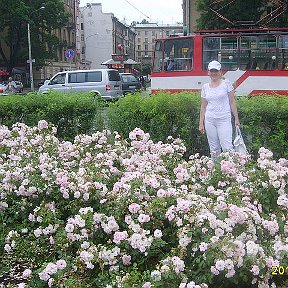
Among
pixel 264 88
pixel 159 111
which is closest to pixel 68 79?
pixel 264 88

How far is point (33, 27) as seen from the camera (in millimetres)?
54031

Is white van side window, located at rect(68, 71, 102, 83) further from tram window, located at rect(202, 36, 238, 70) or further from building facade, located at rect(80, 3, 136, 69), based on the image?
building facade, located at rect(80, 3, 136, 69)

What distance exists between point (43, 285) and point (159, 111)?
5358 millimetres

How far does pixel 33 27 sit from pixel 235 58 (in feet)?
134

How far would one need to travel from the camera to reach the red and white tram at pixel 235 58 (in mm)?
16906

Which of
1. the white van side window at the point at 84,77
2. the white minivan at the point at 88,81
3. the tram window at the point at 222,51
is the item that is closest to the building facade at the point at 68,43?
the white minivan at the point at 88,81

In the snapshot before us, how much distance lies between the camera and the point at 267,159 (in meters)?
5.11

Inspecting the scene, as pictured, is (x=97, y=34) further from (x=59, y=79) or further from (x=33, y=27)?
(x=59, y=79)


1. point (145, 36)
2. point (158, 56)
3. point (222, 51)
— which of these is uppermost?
point (145, 36)

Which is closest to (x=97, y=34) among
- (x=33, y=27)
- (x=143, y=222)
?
(x=33, y=27)

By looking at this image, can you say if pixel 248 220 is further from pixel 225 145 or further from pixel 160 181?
pixel 225 145

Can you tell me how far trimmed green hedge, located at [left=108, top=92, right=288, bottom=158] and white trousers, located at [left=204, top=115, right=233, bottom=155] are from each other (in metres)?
0.59

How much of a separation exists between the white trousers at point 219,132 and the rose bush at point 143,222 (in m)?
1.94

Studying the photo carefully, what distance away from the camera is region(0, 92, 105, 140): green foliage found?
9.42 metres
